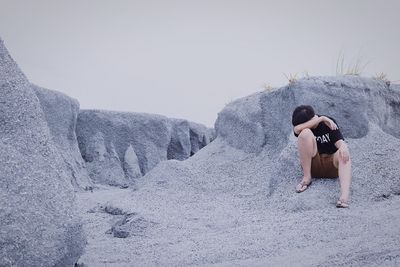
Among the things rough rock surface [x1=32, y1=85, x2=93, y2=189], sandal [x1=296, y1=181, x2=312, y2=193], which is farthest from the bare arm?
rough rock surface [x1=32, y1=85, x2=93, y2=189]

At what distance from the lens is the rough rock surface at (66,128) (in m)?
6.70

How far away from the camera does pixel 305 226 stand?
2.56 metres

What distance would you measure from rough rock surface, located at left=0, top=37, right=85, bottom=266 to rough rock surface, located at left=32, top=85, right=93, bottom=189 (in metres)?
4.68

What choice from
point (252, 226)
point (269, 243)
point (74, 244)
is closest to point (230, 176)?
point (252, 226)

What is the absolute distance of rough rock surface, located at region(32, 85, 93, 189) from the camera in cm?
670

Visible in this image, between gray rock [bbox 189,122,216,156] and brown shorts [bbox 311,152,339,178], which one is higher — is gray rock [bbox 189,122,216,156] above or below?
below

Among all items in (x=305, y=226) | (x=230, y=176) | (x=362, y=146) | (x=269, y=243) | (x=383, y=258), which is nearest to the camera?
(x=383, y=258)

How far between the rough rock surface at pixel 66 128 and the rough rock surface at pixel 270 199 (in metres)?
1.70

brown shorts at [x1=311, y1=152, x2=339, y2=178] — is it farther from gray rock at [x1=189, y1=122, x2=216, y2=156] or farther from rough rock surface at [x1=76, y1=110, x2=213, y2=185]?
gray rock at [x1=189, y1=122, x2=216, y2=156]

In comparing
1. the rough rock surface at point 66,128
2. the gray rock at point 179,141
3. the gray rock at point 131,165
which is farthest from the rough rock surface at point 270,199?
the gray rock at point 179,141

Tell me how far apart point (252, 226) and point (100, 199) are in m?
2.98

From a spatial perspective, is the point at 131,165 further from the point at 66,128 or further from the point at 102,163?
the point at 66,128

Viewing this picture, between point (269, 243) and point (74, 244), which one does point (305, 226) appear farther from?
point (74, 244)

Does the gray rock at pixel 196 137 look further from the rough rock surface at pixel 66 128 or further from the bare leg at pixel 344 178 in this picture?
the bare leg at pixel 344 178
